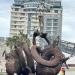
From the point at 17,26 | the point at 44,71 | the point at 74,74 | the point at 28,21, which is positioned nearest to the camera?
the point at 44,71

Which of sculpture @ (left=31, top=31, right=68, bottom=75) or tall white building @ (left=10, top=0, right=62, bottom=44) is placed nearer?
sculpture @ (left=31, top=31, right=68, bottom=75)

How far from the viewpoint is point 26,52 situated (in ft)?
101

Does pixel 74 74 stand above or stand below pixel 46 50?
below

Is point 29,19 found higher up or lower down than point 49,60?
lower down

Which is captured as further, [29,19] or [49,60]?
[29,19]

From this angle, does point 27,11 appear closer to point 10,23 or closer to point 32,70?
point 10,23

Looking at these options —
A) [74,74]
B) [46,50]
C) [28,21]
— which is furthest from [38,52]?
[28,21]

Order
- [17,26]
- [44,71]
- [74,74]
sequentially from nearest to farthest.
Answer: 1. [44,71]
2. [74,74]
3. [17,26]

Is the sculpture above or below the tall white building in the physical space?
above

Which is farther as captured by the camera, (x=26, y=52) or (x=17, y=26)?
(x=17, y=26)

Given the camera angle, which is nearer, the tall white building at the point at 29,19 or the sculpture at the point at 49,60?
the sculpture at the point at 49,60

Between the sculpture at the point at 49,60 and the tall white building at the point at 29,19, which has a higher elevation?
the sculpture at the point at 49,60

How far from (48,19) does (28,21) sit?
346 inches

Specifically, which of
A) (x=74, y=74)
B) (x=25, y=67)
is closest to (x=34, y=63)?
(x=25, y=67)
